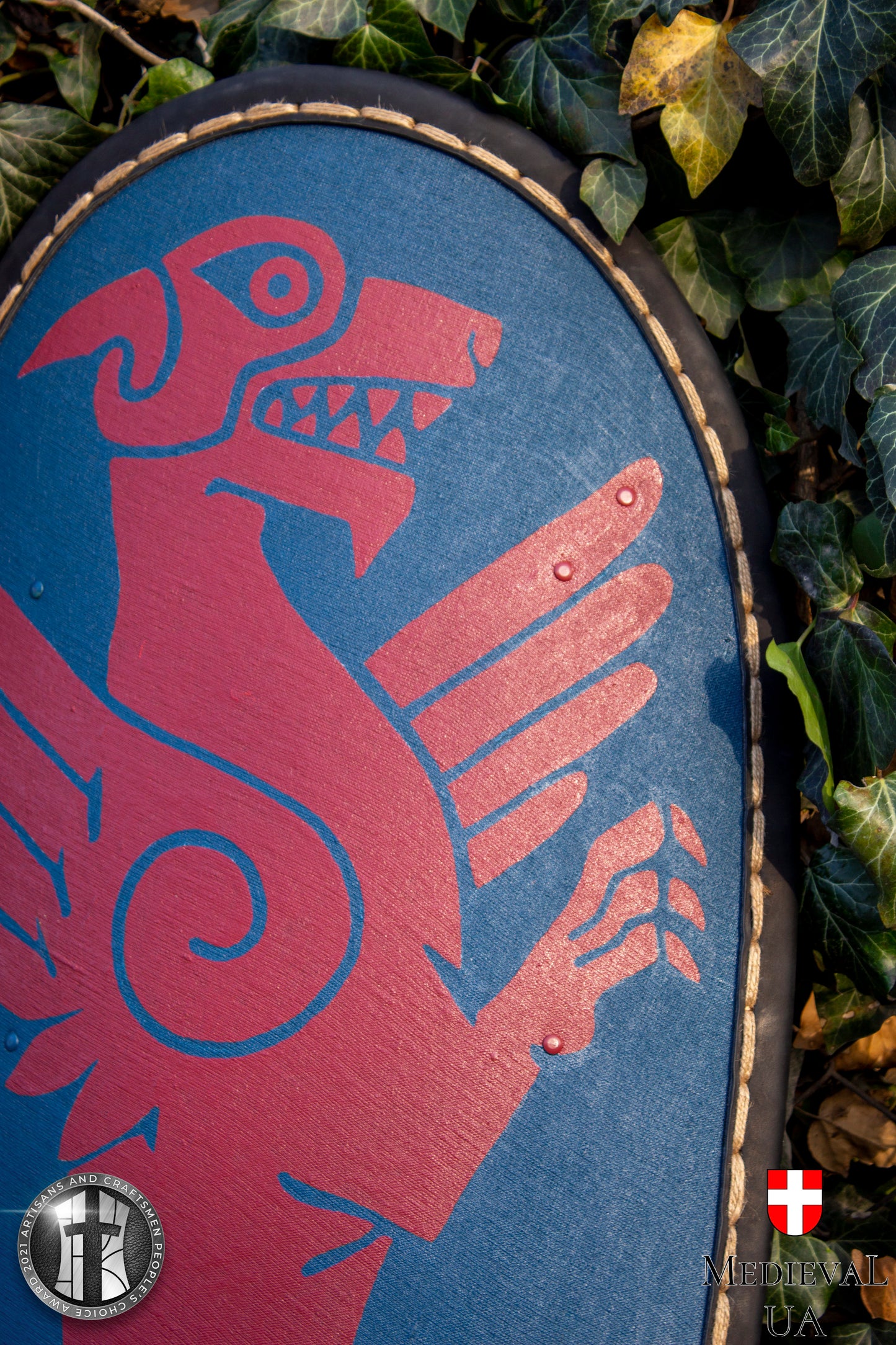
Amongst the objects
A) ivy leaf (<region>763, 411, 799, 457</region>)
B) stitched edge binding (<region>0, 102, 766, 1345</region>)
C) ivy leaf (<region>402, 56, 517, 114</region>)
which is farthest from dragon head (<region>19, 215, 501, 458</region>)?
ivy leaf (<region>763, 411, 799, 457</region>)

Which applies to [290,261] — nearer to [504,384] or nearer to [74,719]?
[504,384]

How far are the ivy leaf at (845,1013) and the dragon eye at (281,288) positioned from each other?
95cm

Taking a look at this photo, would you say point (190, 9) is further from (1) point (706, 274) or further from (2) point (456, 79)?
(1) point (706, 274)

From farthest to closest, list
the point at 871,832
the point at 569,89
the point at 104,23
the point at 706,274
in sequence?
the point at 104,23, the point at 706,274, the point at 569,89, the point at 871,832

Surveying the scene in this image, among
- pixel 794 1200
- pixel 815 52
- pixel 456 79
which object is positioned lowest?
pixel 794 1200

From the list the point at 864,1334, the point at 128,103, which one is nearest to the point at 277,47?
the point at 128,103

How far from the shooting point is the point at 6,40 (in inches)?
52.0

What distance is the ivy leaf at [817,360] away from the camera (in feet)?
3.55

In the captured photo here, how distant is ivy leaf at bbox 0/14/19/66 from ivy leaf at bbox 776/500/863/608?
3.80ft

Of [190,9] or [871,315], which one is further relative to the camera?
[190,9]

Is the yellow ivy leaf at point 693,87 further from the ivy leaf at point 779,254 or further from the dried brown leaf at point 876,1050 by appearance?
the dried brown leaf at point 876,1050

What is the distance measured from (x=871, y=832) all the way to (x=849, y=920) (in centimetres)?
11

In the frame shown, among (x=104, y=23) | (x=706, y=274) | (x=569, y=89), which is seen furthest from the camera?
(x=104, y=23)

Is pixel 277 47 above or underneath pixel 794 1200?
above
